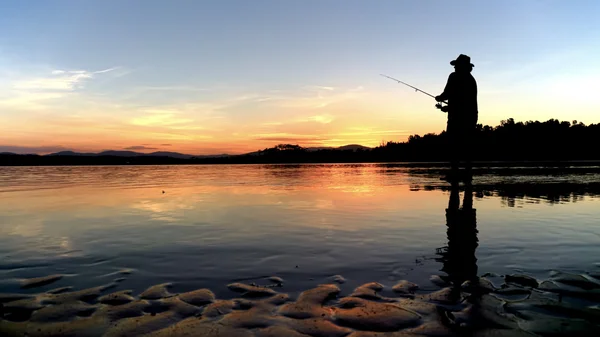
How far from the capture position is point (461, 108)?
1486 centimetres

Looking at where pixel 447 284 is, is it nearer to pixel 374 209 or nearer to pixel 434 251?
pixel 434 251

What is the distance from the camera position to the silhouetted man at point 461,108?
14.7 m

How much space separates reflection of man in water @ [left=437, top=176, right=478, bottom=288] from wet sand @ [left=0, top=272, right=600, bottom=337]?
0.38 meters

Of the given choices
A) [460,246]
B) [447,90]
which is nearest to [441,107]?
[447,90]

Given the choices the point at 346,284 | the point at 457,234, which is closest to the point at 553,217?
the point at 457,234

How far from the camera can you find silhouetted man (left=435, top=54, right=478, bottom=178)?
48.3 ft

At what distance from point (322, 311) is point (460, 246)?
437 cm

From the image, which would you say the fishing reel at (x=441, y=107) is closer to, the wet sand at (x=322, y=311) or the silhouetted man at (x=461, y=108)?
the silhouetted man at (x=461, y=108)

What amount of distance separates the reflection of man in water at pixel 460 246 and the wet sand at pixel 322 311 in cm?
38

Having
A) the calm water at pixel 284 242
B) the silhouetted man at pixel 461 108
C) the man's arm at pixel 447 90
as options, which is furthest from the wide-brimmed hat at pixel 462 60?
the calm water at pixel 284 242

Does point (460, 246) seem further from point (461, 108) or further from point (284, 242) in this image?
point (461, 108)

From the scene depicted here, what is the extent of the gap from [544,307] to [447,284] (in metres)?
1.15

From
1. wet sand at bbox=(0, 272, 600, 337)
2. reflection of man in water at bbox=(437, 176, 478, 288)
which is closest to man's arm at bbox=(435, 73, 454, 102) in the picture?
reflection of man in water at bbox=(437, 176, 478, 288)

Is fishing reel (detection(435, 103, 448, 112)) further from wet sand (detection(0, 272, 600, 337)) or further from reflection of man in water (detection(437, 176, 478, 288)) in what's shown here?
wet sand (detection(0, 272, 600, 337))
